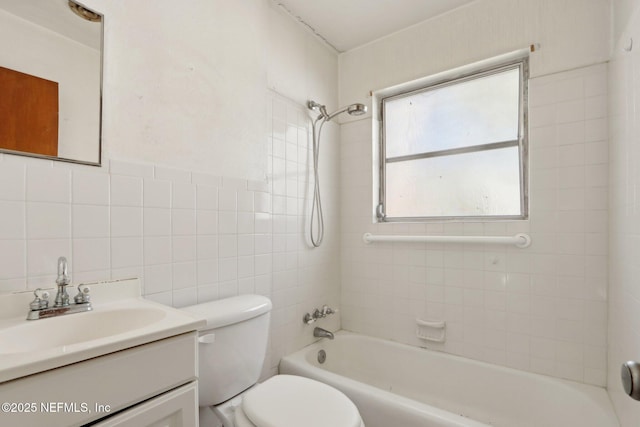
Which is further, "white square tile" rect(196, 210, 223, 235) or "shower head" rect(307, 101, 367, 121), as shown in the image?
"shower head" rect(307, 101, 367, 121)

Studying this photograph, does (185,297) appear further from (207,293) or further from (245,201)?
(245,201)

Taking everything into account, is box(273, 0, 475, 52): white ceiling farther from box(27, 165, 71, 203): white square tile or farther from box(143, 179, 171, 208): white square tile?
box(27, 165, 71, 203): white square tile

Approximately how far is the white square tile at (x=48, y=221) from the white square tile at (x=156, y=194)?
0.80 ft

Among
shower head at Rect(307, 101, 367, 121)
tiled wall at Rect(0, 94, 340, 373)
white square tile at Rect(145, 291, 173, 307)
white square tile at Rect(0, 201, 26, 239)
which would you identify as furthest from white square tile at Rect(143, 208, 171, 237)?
shower head at Rect(307, 101, 367, 121)

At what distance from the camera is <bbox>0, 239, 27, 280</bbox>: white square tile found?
89 centimetres

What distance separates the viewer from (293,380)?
128 centimetres

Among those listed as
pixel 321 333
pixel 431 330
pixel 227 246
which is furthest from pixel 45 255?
pixel 431 330

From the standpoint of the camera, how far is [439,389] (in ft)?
5.91

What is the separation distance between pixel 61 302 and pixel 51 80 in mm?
689

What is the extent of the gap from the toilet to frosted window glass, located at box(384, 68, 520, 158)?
144 cm

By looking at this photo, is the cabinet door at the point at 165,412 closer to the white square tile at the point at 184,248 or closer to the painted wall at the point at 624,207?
the white square tile at the point at 184,248

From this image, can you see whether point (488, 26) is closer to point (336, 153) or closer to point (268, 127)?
point (336, 153)

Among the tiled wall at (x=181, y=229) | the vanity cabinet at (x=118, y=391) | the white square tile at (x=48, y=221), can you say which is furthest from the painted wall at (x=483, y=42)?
the vanity cabinet at (x=118, y=391)

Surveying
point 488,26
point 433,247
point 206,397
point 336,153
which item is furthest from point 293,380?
point 488,26
